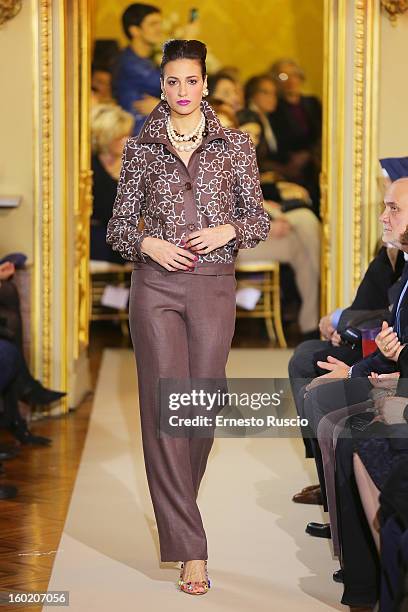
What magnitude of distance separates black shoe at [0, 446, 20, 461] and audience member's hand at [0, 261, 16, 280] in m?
0.90

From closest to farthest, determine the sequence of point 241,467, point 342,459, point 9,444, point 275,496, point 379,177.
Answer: point 342,459 < point 275,496 < point 241,467 < point 9,444 < point 379,177

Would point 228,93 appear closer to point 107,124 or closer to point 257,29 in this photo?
point 257,29

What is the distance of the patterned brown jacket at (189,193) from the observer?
395 cm

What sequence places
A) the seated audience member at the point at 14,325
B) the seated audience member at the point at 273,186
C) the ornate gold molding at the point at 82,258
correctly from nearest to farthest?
the seated audience member at the point at 14,325 < the ornate gold molding at the point at 82,258 < the seated audience member at the point at 273,186

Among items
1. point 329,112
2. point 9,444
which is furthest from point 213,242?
point 329,112

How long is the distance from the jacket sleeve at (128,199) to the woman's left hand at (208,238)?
7.8 inches

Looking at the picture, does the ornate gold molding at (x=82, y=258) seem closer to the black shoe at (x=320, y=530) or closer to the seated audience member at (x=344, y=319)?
the seated audience member at (x=344, y=319)

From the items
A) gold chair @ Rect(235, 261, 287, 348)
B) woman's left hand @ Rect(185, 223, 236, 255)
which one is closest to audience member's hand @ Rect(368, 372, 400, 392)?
woman's left hand @ Rect(185, 223, 236, 255)

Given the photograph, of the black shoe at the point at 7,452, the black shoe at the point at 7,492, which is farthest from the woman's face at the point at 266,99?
the black shoe at the point at 7,492

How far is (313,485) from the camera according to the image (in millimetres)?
5430

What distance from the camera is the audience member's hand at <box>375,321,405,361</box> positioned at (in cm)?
409

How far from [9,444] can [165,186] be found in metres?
2.97

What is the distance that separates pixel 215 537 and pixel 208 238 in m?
1.40

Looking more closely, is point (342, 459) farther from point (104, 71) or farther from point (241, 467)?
point (104, 71)
